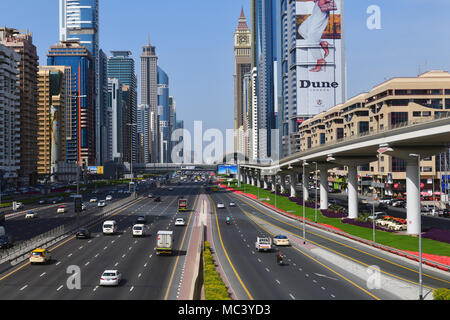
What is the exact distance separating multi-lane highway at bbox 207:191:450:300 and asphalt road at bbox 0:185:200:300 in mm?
4768

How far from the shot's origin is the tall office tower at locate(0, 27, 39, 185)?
185 m

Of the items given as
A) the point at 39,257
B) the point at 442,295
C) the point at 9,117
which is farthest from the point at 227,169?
the point at 442,295

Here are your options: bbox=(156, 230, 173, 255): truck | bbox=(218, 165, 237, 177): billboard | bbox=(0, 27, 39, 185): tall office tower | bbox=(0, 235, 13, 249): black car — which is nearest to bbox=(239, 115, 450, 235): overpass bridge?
bbox=(156, 230, 173, 255): truck

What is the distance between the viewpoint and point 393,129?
185 feet

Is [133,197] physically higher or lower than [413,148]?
lower

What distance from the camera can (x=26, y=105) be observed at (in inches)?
7451

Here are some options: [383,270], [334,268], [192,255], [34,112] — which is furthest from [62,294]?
[34,112]

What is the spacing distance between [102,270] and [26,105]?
170700mm

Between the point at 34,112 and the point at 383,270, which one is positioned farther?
the point at 34,112

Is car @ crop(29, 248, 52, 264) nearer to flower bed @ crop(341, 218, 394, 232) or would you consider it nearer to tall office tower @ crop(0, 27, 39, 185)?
flower bed @ crop(341, 218, 394, 232)

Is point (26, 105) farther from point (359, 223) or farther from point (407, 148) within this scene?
point (407, 148)

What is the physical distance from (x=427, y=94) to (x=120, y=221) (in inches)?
3310
